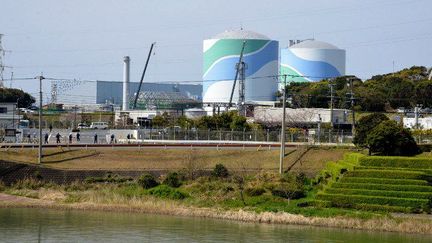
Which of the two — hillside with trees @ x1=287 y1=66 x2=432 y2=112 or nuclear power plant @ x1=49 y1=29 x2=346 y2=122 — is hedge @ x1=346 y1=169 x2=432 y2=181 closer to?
hillside with trees @ x1=287 y1=66 x2=432 y2=112

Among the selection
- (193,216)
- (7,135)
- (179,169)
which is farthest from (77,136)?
(193,216)

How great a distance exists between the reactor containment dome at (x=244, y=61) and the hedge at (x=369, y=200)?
63119 mm

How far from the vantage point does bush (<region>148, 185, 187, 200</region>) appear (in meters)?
37.7

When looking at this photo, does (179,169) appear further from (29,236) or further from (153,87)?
(153,87)

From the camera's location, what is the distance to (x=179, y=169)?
43656mm

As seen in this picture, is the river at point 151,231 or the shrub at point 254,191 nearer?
the river at point 151,231

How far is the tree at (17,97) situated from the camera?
92938 millimetres

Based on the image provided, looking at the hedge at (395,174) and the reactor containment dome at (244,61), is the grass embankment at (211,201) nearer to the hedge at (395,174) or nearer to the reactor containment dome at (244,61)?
the hedge at (395,174)

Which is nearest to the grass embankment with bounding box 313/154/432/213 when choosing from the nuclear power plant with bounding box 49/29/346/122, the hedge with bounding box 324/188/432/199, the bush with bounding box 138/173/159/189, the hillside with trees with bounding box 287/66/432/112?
the hedge with bounding box 324/188/432/199

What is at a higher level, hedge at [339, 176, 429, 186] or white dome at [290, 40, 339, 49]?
white dome at [290, 40, 339, 49]

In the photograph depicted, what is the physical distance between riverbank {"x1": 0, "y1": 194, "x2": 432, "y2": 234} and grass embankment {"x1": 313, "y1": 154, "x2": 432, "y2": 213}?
1.44m

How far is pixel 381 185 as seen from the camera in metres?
35.3

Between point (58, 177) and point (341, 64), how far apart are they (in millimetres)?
68788

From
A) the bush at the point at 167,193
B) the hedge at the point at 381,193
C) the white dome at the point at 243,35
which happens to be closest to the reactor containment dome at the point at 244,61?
the white dome at the point at 243,35
